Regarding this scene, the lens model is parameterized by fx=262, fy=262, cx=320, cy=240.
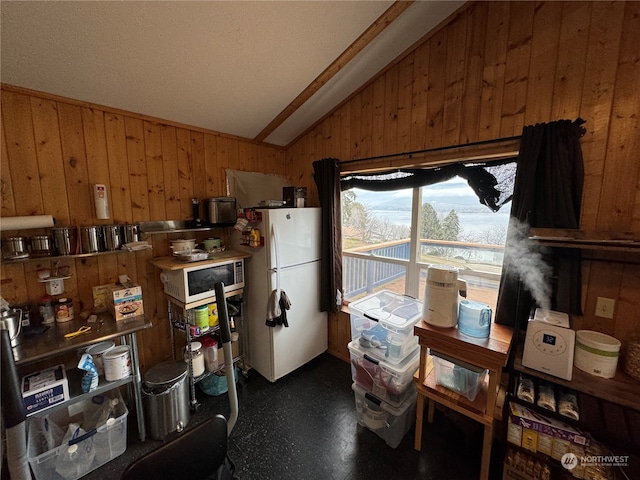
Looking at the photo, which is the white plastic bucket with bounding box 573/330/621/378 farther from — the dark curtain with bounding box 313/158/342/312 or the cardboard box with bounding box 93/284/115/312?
the cardboard box with bounding box 93/284/115/312

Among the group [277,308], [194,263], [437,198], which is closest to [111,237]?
[194,263]

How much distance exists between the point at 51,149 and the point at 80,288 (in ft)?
3.06

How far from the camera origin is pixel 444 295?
5.24 feet

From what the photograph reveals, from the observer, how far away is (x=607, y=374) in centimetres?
125

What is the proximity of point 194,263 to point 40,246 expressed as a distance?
2.78ft

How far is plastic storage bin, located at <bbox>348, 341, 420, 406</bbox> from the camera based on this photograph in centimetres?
178

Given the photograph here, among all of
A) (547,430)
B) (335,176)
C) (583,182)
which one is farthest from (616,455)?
(335,176)

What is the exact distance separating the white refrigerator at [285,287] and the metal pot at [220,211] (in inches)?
15.8

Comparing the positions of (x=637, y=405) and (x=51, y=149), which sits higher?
(x=51, y=149)

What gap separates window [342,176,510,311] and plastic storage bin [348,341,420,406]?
678 millimetres

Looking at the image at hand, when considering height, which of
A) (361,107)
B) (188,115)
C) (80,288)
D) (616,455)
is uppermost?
(361,107)

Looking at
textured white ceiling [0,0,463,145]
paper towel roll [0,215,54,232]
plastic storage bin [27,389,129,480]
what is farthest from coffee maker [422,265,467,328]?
paper towel roll [0,215,54,232]

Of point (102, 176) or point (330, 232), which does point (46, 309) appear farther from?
point (330, 232)

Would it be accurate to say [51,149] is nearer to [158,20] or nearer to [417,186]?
[158,20]
